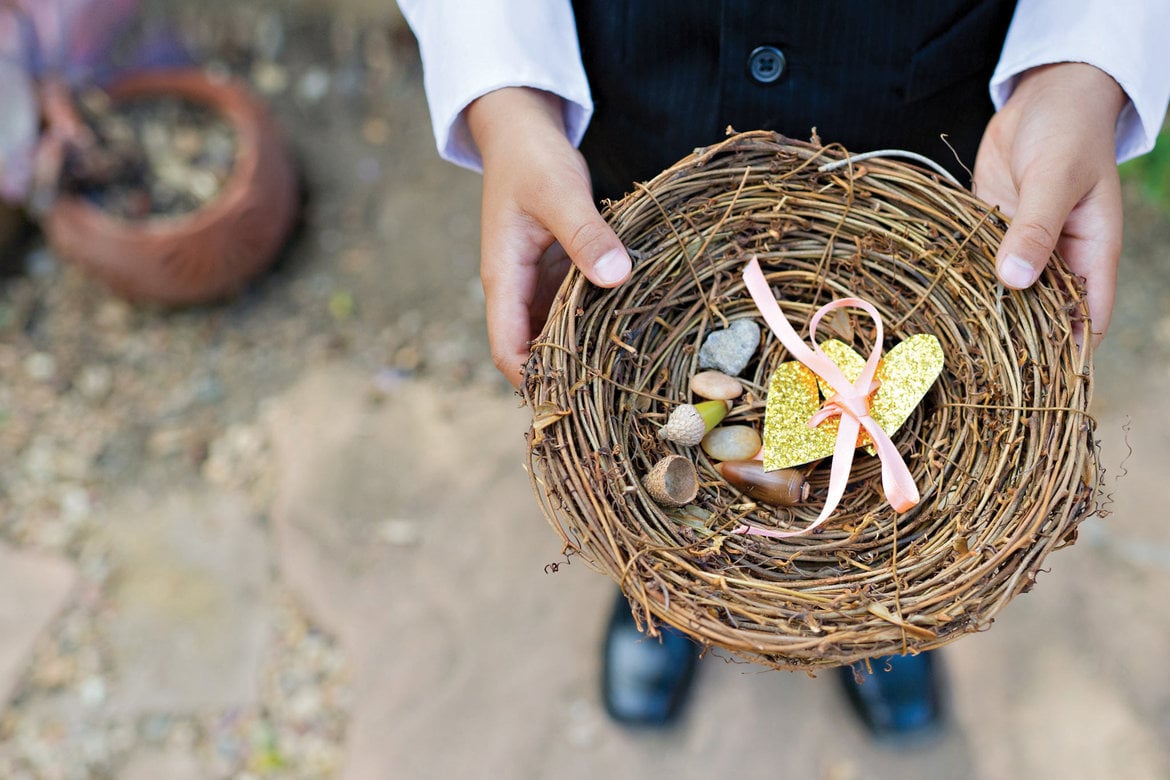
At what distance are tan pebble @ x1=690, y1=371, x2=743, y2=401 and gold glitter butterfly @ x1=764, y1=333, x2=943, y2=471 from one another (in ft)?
0.19

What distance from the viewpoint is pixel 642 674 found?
1.99 meters

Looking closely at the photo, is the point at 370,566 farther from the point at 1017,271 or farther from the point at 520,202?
the point at 1017,271

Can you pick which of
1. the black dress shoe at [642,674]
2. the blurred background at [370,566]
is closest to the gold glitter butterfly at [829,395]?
the black dress shoe at [642,674]

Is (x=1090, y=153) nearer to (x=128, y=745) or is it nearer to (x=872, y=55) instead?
(x=872, y=55)

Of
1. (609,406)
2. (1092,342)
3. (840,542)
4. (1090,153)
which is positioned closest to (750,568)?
(840,542)

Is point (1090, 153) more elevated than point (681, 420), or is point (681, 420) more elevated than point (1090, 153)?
point (1090, 153)

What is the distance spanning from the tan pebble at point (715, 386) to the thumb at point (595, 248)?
9.8 inches

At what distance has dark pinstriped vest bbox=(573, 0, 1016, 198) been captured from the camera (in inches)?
50.1

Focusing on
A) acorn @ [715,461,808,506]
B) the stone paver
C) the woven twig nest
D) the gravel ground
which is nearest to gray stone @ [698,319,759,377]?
the woven twig nest

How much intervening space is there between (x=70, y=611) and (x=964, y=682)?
85.2 inches

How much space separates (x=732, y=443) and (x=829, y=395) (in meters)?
0.16

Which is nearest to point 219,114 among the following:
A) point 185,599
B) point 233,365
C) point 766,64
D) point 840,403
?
point 233,365

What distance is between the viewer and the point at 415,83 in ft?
9.62

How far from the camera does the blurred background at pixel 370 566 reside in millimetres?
2020
